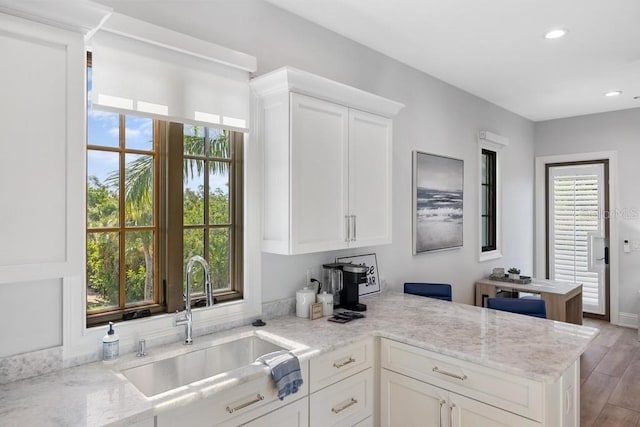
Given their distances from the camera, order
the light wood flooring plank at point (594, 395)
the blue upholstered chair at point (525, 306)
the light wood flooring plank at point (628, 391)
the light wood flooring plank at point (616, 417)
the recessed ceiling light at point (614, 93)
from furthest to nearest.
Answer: the recessed ceiling light at point (614, 93) → the light wood flooring plank at point (628, 391) → the light wood flooring plank at point (594, 395) → the light wood flooring plank at point (616, 417) → the blue upholstered chair at point (525, 306)

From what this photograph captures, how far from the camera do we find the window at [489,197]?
4.77 meters

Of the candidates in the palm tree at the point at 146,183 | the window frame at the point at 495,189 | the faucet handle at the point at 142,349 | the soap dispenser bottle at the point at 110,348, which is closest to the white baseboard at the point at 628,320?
the window frame at the point at 495,189

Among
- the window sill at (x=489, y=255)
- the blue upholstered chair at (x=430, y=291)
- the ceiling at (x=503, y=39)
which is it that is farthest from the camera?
the window sill at (x=489, y=255)

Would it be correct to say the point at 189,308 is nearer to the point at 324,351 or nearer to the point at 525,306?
the point at 324,351

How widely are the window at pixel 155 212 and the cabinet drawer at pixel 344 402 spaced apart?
75 centimetres

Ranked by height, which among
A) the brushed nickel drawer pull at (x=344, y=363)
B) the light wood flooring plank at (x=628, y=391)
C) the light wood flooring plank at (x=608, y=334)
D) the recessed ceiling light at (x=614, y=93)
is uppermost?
the recessed ceiling light at (x=614, y=93)

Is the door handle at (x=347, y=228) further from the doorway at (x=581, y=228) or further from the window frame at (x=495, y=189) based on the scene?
the doorway at (x=581, y=228)

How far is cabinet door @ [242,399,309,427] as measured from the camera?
1.66 metres

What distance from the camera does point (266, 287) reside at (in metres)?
2.39

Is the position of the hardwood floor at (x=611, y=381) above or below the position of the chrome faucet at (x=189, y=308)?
below

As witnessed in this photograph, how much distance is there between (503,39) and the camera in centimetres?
300

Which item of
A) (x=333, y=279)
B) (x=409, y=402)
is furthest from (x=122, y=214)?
(x=409, y=402)

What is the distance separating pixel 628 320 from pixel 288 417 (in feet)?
17.1

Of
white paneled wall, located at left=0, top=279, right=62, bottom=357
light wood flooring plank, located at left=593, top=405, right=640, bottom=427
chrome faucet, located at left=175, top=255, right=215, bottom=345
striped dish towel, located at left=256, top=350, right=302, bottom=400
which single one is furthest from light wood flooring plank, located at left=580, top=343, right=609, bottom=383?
white paneled wall, located at left=0, top=279, right=62, bottom=357
